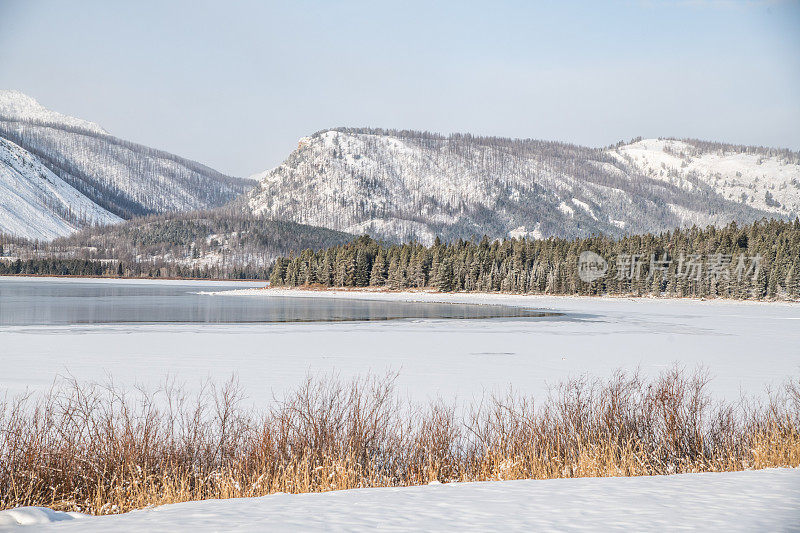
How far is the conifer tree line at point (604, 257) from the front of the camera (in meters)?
93.8

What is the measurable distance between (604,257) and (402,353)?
8759 cm

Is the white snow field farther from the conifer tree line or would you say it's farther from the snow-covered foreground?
the conifer tree line

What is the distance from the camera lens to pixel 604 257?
4336 inches

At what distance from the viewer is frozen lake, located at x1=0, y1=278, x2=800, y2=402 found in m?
21.5

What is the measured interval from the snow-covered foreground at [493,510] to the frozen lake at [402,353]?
853 cm

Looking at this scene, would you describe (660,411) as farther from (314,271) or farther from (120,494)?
(314,271)

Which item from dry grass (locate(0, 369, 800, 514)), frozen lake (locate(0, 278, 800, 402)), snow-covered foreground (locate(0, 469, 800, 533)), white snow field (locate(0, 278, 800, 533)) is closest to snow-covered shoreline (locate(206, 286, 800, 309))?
white snow field (locate(0, 278, 800, 533))

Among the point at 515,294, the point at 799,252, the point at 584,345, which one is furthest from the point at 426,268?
the point at 584,345

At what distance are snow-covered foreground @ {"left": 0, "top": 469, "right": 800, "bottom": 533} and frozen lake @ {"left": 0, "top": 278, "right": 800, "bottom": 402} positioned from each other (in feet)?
28.0

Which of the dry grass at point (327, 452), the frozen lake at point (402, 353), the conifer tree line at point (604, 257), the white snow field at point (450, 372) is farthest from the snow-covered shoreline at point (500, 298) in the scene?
the dry grass at point (327, 452)

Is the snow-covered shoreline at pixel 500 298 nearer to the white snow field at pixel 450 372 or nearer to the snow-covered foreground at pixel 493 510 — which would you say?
the white snow field at pixel 450 372

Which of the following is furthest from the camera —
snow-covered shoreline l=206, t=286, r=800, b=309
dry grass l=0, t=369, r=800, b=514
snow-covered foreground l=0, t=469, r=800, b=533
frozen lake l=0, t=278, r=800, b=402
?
snow-covered shoreline l=206, t=286, r=800, b=309

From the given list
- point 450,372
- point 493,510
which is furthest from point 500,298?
point 493,510

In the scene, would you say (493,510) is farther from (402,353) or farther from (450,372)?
(402,353)
